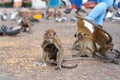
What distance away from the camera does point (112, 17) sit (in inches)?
559

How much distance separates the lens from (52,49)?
592 cm

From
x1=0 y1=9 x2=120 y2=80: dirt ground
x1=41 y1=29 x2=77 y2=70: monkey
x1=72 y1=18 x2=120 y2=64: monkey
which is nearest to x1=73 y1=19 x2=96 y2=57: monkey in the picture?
x1=72 y1=18 x2=120 y2=64: monkey

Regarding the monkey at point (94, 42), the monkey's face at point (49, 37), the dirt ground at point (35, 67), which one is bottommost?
the dirt ground at point (35, 67)

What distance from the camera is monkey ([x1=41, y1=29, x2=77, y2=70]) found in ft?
18.6

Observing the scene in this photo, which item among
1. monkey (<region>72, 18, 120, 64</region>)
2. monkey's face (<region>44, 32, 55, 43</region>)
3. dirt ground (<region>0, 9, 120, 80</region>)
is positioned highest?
monkey's face (<region>44, 32, 55, 43</region>)

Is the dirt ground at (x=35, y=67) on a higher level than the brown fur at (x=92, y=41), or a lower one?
lower

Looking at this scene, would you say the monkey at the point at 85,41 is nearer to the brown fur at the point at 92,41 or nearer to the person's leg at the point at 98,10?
the brown fur at the point at 92,41

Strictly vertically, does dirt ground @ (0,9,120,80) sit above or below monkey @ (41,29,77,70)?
below

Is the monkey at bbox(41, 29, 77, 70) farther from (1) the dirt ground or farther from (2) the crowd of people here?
(2) the crowd of people

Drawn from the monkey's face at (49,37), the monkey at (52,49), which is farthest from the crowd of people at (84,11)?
the monkey's face at (49,37)

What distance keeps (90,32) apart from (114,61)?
0.68m

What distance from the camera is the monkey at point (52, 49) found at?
18.6 feet

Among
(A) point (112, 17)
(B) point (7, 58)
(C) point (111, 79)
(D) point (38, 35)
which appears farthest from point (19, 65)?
(A) point (112, 17)

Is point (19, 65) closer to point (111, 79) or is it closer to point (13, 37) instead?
point (111, 79)
